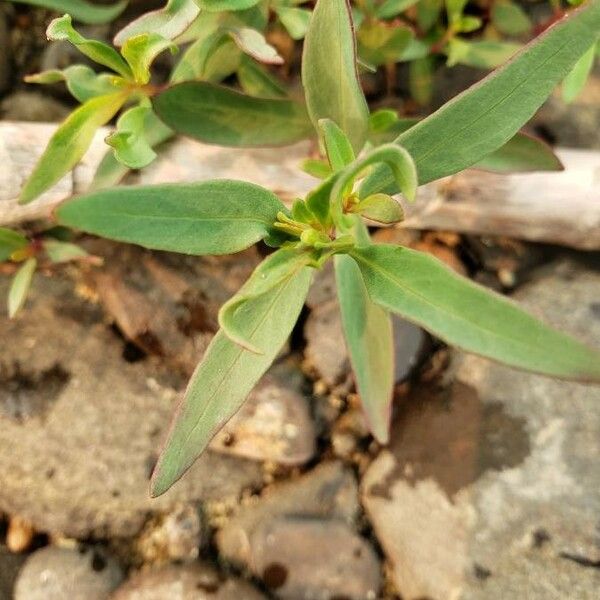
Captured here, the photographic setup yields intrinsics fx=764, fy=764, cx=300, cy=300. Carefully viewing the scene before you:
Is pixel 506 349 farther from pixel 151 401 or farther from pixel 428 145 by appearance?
pixel 151 401

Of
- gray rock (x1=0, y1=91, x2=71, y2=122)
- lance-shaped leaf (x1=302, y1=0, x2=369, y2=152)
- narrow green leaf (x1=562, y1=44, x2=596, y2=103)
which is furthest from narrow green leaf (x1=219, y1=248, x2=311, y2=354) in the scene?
gray rock (x1=0, y1=91, x2=71, y2=122)

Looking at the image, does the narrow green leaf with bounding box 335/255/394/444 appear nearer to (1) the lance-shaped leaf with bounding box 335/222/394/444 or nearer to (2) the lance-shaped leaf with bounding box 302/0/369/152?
(1) the lance-shaped leaf with bounding box 335/222/394/444

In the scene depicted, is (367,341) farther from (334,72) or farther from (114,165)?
(114,165)

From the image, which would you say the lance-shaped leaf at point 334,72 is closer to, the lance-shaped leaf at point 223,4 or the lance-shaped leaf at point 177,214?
the lance-shaped leaf at point 223,4

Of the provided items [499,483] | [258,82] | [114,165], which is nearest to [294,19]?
[258,82]

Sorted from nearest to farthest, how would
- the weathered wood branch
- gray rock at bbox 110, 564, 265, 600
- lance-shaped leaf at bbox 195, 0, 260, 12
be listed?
lance-shaped leaf at bbox 195, 0, 260, 12
the weathered wood branch
gray rock at bbox 110, 564, 265, 600

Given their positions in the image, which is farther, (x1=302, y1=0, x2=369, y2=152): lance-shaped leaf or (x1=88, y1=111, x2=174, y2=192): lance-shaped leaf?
(x1=88, y1=111, x2=174, y2=192): lance-shaped leaf

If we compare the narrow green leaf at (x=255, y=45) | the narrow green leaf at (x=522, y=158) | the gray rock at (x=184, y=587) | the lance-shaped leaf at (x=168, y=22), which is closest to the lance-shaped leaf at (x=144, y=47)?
the lance-shaped leaf at (x=168, y=22)

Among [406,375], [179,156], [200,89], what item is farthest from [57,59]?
[406,375]
